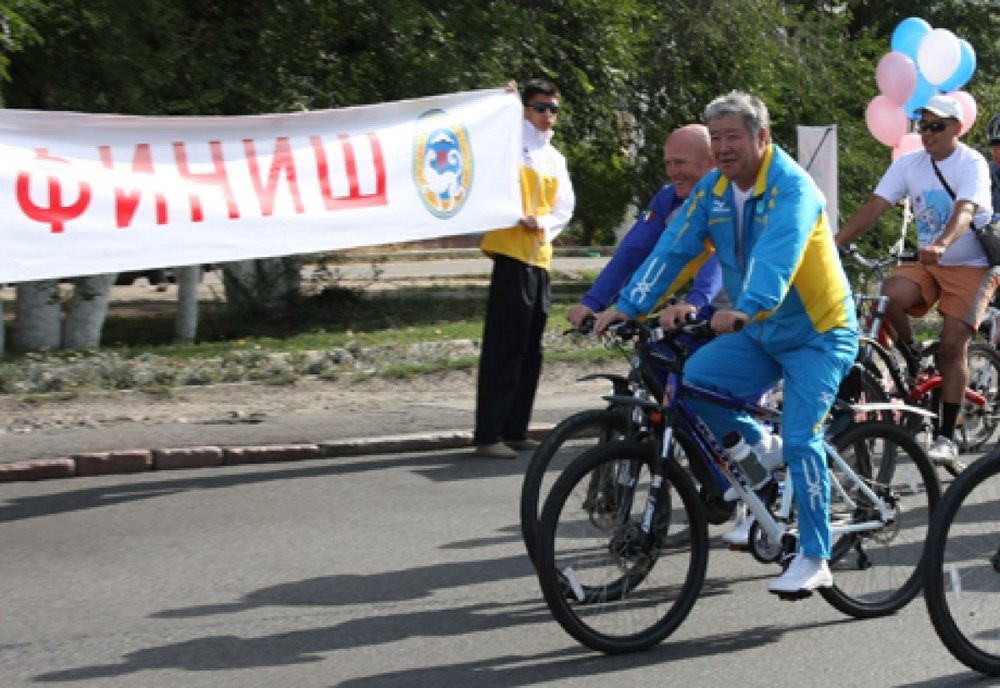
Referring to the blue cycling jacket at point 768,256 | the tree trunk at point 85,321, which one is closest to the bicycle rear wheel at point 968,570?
the blue cycling jacket at point 768,256

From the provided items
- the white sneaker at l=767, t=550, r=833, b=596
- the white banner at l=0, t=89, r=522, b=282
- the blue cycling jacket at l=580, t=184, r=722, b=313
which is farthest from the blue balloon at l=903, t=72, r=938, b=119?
the white sneaker at l=767, t=550, r=833, b=596

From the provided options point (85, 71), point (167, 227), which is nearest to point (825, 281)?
point (167, 227)

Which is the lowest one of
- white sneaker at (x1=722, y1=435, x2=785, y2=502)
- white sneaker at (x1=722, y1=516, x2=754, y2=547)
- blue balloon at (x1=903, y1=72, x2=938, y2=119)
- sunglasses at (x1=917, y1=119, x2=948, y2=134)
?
white sneaker at (x1=722, y1=516, x2=754, y2=547)

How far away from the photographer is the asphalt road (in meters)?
5.62

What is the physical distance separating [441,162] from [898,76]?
3234 millimetres

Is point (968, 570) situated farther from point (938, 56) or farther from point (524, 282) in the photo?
point (938, 56)

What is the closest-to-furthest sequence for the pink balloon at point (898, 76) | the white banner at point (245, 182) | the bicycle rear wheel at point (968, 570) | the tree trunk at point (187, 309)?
the bicycle rear wheel at point (968, 570) < the white banner at point (245, 182) < the pink balloon at point (898, 76) < the tree trunk at point (187, 309)

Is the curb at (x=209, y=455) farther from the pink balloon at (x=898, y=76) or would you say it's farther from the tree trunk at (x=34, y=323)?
the tree trunk at (x=34, y=323)

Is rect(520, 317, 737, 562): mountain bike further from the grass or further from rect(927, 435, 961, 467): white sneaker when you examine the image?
the grass

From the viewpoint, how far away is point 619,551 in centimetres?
589

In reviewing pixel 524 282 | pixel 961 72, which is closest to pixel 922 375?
pixel 524 282

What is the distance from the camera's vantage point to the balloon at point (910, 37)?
37.6ft

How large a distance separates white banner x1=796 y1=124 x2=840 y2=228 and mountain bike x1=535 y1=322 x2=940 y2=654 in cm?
628

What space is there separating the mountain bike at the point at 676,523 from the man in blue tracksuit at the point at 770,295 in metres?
0.13
